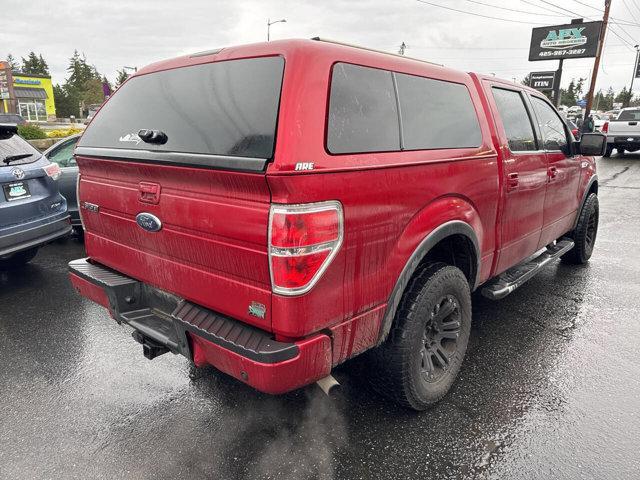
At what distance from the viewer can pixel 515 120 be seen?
342 centimetres

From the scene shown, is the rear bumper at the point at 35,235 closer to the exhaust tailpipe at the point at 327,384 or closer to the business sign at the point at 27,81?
the exhaust tailpipe at the point at 327,384

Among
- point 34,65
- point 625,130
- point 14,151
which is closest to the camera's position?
point 14,151

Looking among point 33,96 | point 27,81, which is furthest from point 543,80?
point 27,81

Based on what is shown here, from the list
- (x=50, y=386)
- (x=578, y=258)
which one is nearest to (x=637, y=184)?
(x=578, y=258)

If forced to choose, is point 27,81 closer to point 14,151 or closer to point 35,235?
point 14,151

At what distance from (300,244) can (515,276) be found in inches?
96.1

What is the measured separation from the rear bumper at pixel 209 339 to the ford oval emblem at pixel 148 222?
1.22 ft

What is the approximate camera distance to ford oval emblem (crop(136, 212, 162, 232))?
2.25 meters

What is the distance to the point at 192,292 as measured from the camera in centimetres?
223

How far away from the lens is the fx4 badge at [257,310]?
6.29 feet

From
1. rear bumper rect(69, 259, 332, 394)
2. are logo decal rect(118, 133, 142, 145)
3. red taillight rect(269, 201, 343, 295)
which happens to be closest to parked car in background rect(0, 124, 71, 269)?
rear bumper rect(69, 259, 332, 394)

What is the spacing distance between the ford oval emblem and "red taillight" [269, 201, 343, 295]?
762 millimetres

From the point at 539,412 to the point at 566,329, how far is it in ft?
4.42

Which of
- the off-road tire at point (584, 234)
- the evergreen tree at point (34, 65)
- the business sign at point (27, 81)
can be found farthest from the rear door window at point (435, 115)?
the evergreen tree at point (34, 65)
